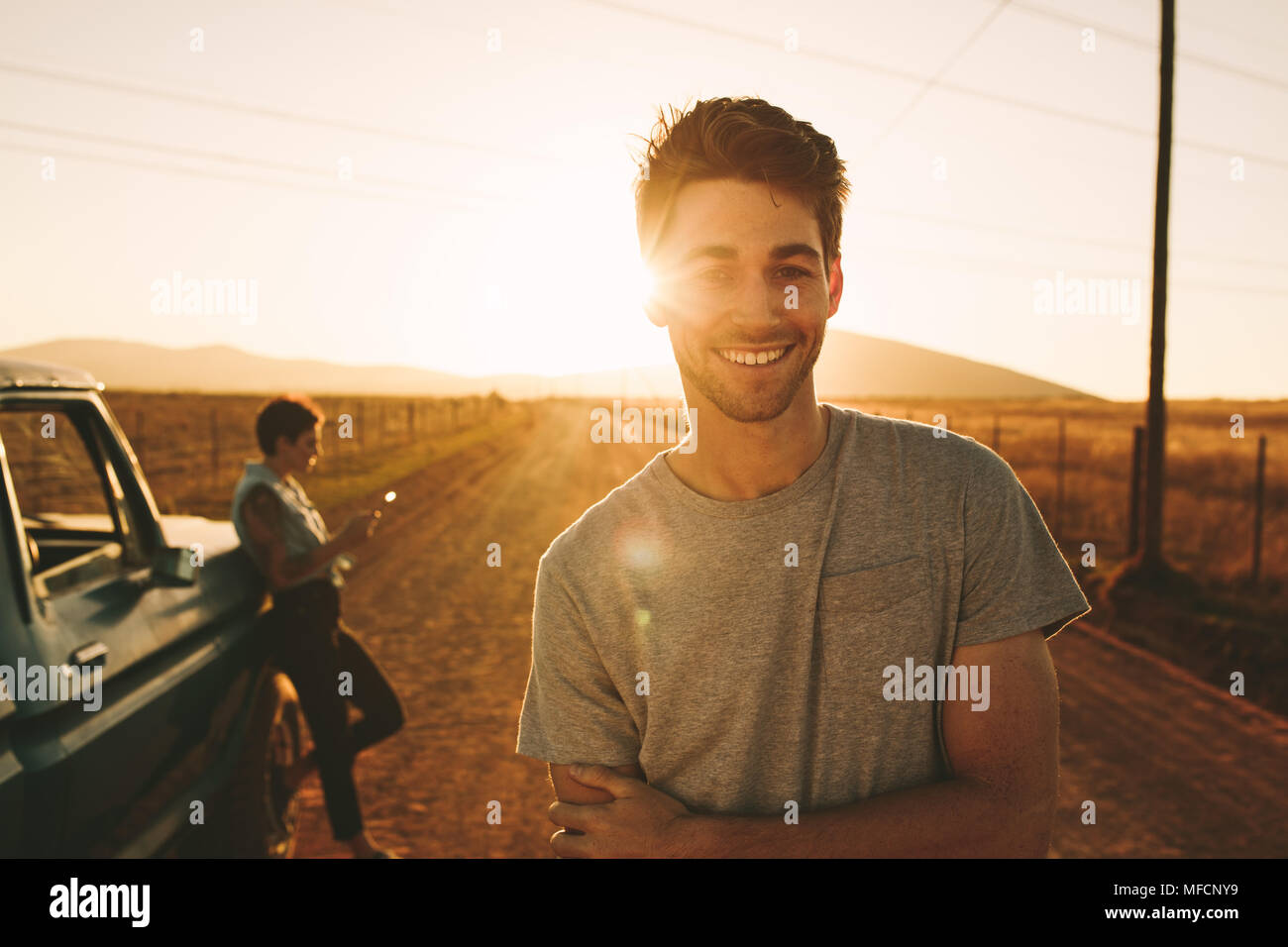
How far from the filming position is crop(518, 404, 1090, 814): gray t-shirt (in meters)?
1.69

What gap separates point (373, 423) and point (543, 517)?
46509 mm

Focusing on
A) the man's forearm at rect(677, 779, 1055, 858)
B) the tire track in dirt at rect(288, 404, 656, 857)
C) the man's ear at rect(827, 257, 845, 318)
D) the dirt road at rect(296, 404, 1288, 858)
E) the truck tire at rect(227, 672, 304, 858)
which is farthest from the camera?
the tire track in dirt at rect(288, 404, 656, 857)

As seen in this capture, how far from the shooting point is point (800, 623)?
1707 mm

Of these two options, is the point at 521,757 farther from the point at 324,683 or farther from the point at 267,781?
the point at 267,781

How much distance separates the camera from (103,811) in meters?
2.55

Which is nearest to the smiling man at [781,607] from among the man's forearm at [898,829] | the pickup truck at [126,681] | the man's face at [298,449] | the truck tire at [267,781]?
the man's forearm at [898,829]

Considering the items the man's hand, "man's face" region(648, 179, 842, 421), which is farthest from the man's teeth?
the man's hand

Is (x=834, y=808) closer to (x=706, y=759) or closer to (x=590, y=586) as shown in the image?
(x=706, y=759)

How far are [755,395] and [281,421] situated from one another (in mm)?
3367

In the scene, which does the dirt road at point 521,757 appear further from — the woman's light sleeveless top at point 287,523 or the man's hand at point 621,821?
the man's hand at point 621,821

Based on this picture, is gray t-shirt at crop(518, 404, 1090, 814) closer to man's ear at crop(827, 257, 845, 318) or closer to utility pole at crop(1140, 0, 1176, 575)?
man's ear at crop(827, 257, 845, 318)

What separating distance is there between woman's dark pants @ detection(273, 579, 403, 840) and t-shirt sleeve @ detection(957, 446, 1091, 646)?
3.30 metres

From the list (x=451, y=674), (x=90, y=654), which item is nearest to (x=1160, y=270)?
(x=451, y=674)
